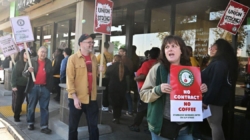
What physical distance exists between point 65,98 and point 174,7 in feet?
12.0

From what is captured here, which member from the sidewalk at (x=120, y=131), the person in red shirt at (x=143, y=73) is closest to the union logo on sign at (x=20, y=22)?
the sidewalk at (x=120, y=131)

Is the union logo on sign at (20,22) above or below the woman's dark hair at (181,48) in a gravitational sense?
above

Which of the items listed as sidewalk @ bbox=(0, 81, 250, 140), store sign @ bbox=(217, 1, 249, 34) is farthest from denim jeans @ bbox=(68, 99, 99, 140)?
store sign @ bbox=(217, 1, 249, 34)

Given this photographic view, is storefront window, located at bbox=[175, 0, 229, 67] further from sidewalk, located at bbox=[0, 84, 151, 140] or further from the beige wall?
the beige wall

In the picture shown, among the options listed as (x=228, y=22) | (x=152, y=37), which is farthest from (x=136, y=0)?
(x=228, y=22)

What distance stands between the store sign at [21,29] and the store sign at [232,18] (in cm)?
416

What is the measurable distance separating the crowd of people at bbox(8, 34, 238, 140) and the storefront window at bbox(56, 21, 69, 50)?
4925mm

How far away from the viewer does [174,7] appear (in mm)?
6598

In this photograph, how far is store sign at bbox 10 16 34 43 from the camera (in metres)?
5.65

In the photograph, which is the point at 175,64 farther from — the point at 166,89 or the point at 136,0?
the point at 136,0

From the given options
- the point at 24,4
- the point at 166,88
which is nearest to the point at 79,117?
the point at 166,88

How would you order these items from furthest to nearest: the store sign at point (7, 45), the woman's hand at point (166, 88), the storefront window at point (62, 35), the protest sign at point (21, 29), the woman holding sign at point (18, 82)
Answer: the storefront window at point (62, 35) → the store sign at point (7, 45) → the woman holding sign at point (18, 82) → the protest sign at point (21, 29) → the woman's hand at point (166, 88)

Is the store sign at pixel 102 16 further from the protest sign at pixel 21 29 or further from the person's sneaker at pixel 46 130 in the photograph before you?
the person's sneaker at pixel 46 130

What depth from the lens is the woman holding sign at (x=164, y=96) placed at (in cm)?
239
